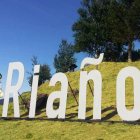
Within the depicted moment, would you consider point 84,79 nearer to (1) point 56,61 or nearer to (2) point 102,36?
(2) point 102,36

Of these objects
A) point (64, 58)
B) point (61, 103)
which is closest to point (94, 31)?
point (64, 58)

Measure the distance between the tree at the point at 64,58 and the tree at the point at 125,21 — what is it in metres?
21.0

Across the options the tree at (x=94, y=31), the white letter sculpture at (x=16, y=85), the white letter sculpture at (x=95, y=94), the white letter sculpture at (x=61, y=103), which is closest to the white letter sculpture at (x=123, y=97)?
the white letter sculpture at (x=95, y=94)

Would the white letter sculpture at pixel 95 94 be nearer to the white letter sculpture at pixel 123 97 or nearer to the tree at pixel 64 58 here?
the white letter sculpture at pixel 123 97

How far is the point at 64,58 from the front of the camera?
197 feet

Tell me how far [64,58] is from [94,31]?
58.6 ft

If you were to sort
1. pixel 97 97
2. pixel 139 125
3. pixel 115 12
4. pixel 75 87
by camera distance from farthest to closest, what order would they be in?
pixel 115 12 → pixel 75 87 → pixel 97 97 → pixel 139 125

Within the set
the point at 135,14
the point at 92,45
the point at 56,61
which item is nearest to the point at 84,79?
the point at 135,14

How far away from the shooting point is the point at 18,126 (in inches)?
544

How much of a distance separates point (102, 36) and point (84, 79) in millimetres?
33110

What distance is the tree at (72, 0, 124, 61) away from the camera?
44812 mm

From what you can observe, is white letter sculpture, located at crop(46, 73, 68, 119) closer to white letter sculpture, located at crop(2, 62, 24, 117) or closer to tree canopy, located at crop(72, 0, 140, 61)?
white letter sculpture, located at crop(2, 62, 24, 117)

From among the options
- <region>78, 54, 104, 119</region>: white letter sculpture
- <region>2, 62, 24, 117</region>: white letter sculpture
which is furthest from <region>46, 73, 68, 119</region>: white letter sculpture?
<region>2, 62, 24, 117</region>: white letter sculpture

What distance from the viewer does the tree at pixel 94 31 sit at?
44.8m
